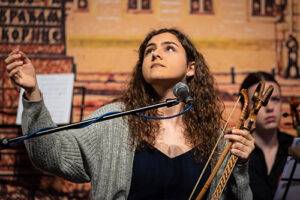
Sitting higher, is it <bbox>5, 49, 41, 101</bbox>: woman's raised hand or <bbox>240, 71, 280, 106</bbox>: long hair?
<bbox>5, 49, 41, 101</bbox>: woman's raised hand

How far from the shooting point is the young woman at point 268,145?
2.90 meters

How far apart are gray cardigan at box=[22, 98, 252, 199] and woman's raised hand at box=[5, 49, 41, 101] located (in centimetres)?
23

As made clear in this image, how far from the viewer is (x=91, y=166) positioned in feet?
7.11

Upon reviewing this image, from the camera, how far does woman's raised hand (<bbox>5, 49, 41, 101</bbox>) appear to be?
1.72 metres

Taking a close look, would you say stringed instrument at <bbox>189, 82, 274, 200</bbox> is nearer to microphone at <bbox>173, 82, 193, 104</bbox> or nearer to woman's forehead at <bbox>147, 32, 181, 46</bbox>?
microphone at <bbox>173, 82, 193, 104</bbox>

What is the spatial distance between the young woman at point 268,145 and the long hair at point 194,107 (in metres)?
0.47

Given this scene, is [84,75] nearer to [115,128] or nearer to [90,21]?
[90,21]

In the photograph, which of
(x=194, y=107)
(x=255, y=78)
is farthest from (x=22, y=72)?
(x=255, y=78)

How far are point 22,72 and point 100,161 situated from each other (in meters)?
0.61

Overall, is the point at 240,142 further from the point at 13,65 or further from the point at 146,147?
the point at 13,65

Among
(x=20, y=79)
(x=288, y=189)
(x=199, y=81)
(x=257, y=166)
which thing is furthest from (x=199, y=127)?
(x=20, y=79)

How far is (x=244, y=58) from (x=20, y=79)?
2.02 metres

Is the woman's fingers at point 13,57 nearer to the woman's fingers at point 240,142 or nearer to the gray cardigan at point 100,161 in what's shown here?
the gray cardigan at point 100,161

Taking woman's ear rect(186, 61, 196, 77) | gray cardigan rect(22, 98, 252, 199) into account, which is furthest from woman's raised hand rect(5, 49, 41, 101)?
woman's ear rect(186, 61, 196, 77)
